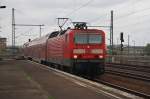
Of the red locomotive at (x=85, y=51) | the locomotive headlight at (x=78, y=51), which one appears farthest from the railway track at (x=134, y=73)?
the locomotive headlight at (x=78, y=51)

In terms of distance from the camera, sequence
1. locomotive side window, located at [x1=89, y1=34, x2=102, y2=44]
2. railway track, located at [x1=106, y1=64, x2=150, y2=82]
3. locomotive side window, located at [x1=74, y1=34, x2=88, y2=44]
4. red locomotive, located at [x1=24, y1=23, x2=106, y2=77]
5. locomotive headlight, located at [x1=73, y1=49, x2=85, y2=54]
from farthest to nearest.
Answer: locomotive side window, located at [x1=89, y1=34, x2=102, y2=44], locomotive side window, located at [x1=74, y1=34, x2=88, y2=44], locomotive headlight, located at [x1=73, y1=49, x2=85, y2=54], red locomotive, located at [x1=24, y1=23, x2=106, y2=77], railway track, located at [x1=106, y1=64, x2=150, y2=82]

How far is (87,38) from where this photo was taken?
2834 centimetres

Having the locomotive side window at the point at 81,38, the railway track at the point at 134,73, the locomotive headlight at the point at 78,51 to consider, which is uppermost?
the locomotive side window at the point at 81,38

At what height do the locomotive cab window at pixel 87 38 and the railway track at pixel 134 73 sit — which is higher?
the locomotive cab window at pixel 87 38

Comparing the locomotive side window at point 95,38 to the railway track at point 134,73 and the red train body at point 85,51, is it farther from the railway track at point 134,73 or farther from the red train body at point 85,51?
the railway track at point 134,73

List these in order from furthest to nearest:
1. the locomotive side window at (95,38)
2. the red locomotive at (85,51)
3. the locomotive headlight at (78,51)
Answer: the locomotive side window at (95,38) → the locomotive headlight at (78,51) → the red locomotive at (85,51)

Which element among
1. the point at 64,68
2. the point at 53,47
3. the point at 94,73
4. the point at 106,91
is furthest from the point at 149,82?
the point at 53,47

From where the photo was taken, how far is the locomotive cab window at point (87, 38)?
2815 centimetres

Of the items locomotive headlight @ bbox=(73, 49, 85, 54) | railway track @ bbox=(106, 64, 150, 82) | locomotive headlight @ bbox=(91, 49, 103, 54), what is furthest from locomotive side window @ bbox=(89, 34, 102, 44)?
railway track @ bbox=(106, 64, 150, 82)

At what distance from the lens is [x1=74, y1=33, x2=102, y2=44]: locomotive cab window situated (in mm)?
28150

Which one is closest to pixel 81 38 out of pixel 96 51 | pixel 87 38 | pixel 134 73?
pixel 87 38

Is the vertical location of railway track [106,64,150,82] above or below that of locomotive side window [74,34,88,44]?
below

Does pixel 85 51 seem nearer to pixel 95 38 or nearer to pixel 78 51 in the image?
pixel 78 51

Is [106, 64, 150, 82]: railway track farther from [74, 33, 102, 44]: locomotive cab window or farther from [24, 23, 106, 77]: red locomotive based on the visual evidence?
[74, 33, 102, 44]: locomotive cab window
